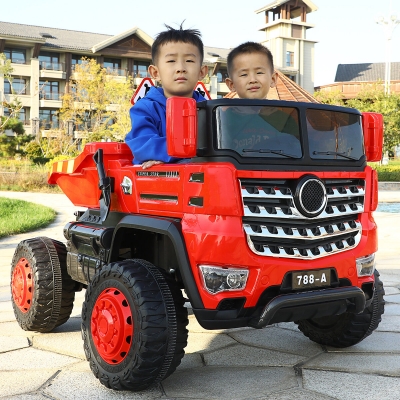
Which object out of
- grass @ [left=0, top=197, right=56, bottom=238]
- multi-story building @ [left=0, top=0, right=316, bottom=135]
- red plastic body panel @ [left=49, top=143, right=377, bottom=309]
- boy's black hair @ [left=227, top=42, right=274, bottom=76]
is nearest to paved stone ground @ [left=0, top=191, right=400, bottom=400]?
red plastic body panel @ [left=49, top=143, right=377, bottom=309]

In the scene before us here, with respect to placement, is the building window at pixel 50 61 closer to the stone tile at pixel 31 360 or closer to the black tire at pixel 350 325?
the stone tile at pixel 31 360

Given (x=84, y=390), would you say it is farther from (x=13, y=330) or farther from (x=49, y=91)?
(x=49, y=91)

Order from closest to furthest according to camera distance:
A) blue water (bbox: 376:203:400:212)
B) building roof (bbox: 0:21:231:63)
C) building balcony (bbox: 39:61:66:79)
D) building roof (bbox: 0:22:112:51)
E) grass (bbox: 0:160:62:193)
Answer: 1. blue water (bbox: 376:203:400:212)
2. grass (bbox: 0:160:62:193)
3. building roof (bbox: 0:22:112:51)
4. building roof (bbox: 0:21:231:63)
5. building balcony (bbox: 39:61:66:79)

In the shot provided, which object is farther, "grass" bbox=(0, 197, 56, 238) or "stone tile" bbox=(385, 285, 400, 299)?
"grass" bbox=(0, 197, 56, 238)

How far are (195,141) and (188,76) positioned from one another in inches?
33.1

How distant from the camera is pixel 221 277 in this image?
2.83 meters

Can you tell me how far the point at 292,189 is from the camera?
2945 mm

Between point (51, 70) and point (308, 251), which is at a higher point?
point (51, 70)

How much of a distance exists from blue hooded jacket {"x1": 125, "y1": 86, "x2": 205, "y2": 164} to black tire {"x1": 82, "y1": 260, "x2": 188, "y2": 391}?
595 millimetres

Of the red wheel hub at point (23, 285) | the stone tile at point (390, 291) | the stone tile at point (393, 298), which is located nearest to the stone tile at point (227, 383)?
the red wheel hub at point (23, 285)

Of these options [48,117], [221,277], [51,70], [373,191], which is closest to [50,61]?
[51,70]

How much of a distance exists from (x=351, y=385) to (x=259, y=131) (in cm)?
145

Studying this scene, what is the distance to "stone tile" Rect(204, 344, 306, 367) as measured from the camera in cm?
357

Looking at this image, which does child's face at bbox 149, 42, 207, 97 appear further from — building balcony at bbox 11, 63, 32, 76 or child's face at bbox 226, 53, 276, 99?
building balcony at bbox 11, 63, 32, 76
